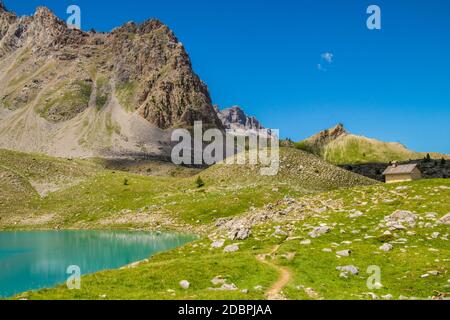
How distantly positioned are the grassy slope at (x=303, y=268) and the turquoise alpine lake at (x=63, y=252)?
418 inches

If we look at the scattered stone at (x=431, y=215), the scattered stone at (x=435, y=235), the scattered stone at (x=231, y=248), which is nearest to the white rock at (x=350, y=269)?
the scattered stone at (x=435, y=235)

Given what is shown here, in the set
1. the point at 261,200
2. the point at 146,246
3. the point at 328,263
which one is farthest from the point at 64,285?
the point at 261,200

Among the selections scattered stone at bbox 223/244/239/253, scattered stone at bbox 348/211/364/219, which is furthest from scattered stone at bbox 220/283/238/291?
scattered stone at bbox 348/211/364/219

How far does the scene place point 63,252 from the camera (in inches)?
2468

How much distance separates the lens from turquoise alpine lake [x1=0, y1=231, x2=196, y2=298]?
43.6 m

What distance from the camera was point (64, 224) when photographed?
3809 inches

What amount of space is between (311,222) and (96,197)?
75796mm

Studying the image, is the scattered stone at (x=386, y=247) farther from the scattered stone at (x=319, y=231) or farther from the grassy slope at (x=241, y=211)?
the scattered stone at (x=319, y=231)

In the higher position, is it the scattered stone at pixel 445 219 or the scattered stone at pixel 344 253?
the scattered stone at pixel 445 219

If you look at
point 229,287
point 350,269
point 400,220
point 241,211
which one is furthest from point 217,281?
point 241,211

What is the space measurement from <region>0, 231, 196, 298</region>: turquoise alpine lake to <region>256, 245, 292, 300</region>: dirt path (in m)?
19.3

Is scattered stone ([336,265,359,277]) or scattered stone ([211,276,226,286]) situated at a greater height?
scattered stone ([336,265,359,277])

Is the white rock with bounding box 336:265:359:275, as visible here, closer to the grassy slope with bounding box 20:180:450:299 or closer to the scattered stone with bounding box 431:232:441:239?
the grassy slope with bounding box 20:180:450:299

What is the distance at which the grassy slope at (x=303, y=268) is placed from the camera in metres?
27.5
